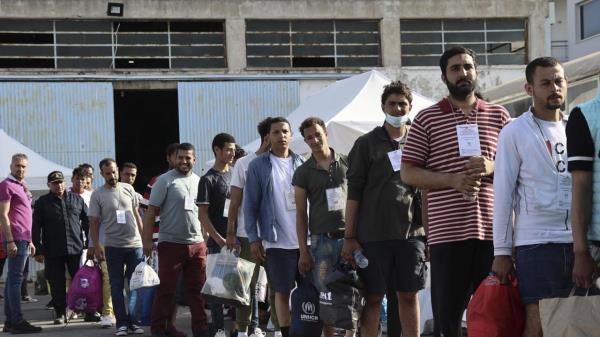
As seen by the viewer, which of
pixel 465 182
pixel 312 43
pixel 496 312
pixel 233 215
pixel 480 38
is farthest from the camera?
pixel 480 38

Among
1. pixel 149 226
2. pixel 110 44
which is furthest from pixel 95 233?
pixel 110 44

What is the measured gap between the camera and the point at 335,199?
8.12 metres

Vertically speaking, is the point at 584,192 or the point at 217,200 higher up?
the point at 584,192

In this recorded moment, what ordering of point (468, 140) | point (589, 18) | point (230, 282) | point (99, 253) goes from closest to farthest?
point (468, 140) → point (230, 282) → point (99, 253) → point (589, 18)

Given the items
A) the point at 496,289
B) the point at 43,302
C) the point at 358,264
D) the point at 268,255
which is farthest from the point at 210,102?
the point at 496,289

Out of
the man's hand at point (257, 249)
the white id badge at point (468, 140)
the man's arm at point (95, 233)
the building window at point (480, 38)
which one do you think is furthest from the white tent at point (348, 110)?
the building window at point (480, 38)

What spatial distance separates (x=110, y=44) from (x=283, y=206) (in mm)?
16662

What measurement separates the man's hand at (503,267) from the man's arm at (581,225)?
411mm

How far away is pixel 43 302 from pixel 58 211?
15.3 feet

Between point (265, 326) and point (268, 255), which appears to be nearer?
point (268, 255)

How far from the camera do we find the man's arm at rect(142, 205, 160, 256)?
10438 millimetres

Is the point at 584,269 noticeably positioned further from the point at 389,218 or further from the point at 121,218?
the point at 121,218

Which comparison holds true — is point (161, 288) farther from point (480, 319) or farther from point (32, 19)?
point (32, 19)

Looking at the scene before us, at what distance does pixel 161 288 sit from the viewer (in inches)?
408
